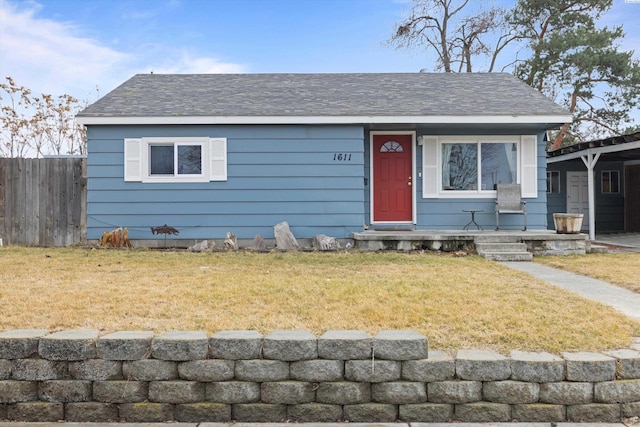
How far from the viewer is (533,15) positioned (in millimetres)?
19141

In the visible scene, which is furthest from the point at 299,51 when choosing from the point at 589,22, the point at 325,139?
the point at 589,22

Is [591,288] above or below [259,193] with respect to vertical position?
below

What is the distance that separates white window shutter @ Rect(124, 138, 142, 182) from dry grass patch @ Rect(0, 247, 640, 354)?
2.86m

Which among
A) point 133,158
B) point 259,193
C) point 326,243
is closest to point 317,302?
point 326,243

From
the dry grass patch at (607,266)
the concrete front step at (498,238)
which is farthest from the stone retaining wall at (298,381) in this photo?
the concrete front step at (498,238)

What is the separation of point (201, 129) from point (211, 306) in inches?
236

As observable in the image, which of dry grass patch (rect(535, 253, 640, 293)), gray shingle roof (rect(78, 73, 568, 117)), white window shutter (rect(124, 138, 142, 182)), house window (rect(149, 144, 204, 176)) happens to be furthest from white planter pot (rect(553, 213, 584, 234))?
white window shutter (rect(124, 138, 142, 182))

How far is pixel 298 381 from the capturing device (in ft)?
9.33

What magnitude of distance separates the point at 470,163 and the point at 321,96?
353cm

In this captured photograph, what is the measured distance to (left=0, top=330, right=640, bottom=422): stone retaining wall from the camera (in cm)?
279

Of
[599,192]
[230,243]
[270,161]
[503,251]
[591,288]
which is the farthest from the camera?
[599,192]

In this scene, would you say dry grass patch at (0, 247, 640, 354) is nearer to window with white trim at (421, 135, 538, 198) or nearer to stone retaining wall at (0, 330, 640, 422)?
stone retaining wall at (0, 330, 640, 422)

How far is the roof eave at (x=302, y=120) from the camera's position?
29.6 ft

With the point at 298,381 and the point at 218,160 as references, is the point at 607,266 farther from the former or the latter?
the point at 218,160
